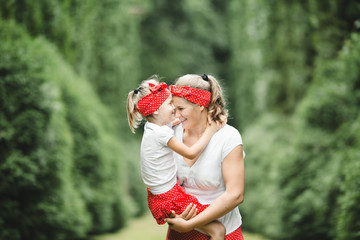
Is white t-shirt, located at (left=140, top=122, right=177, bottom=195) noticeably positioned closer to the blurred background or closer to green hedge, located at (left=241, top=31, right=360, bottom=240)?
the blurred background

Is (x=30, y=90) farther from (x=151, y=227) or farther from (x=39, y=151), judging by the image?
(x=151, y=227)

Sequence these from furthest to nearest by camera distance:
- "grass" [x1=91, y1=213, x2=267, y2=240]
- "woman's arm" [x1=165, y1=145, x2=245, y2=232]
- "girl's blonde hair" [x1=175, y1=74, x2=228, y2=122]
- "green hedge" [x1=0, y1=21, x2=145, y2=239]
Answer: "grass" [x1=91, y1=213, x2=267, y2=240] → "green hedge" [x1=0, y1=21, x2=145, y2=239] → "girl's blonde hair" [x1=175, y1=74, x2=228, y2=122] → "woman's arm" [x1=165, y1=145, x2=245, y2=232]

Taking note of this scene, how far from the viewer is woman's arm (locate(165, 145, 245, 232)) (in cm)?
280

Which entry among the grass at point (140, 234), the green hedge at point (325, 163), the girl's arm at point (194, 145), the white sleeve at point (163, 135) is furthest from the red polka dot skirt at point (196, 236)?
the grass at point (140, 234)

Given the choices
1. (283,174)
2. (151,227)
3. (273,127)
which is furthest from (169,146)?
(151,227)

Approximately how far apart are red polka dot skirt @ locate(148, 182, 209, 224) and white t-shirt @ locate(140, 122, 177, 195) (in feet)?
0.13

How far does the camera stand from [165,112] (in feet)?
10.3

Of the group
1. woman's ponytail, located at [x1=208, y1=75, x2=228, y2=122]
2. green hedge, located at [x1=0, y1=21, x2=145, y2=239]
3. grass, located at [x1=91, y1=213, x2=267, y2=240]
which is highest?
woman's ponytail, located at [x1=208, y1=75, x2=228, y2=122]

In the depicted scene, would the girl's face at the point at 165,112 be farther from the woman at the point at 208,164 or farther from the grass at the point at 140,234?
the grass at the point at 140,234

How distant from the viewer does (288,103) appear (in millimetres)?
11133

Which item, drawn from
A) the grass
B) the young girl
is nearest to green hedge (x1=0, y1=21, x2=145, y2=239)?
the grass

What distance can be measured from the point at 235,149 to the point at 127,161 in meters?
12.8

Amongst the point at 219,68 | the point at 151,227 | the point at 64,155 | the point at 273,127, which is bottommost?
the point at 151,227

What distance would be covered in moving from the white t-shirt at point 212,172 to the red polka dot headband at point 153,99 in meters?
0.42
